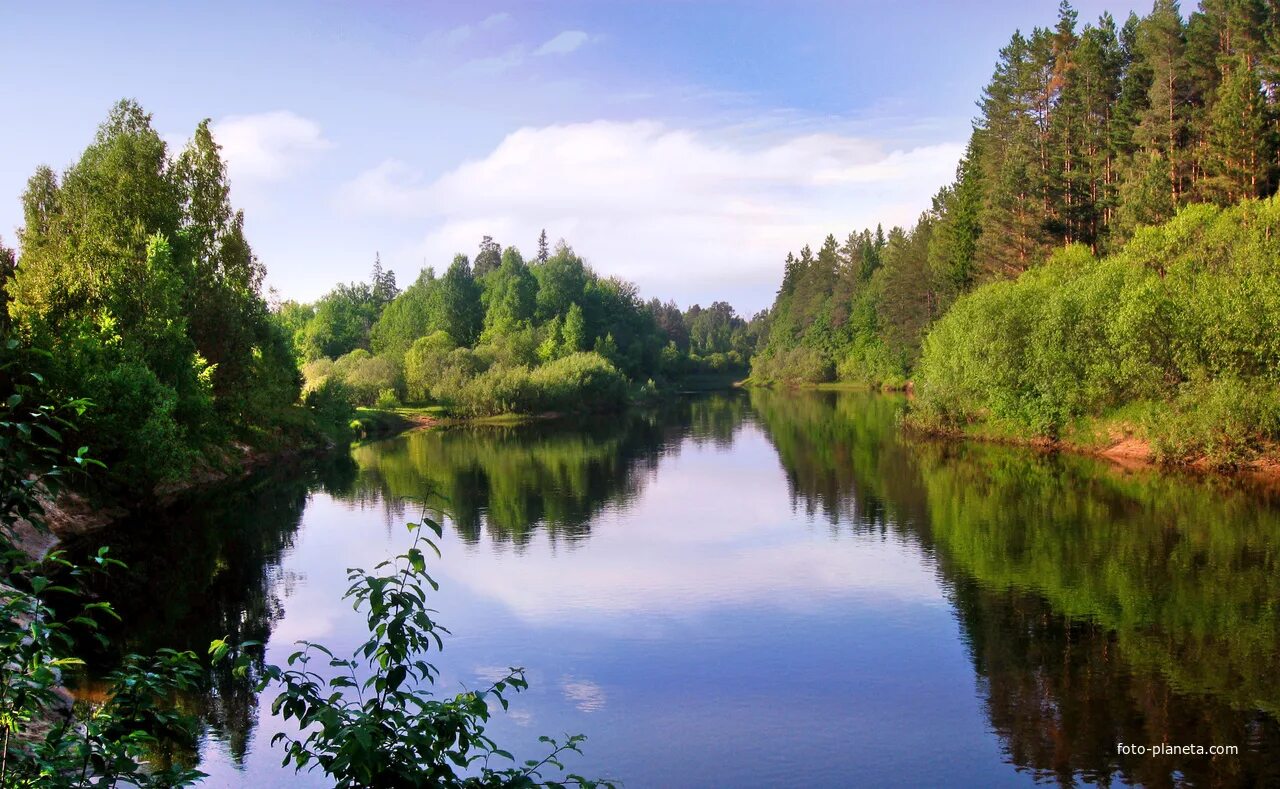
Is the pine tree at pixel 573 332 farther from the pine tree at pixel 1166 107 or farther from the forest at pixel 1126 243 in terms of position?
the pine tree at pixel 1166 107

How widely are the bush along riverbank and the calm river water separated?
3.08 meters

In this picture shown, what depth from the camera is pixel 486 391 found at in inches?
3054

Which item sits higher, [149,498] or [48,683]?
[48,683]

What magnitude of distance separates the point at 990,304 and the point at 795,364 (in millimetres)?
69808

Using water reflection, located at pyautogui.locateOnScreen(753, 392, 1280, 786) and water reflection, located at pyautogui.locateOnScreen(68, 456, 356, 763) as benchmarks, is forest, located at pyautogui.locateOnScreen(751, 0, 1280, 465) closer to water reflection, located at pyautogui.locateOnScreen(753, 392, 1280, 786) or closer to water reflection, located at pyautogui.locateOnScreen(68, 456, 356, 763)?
water reflection, located at pyautogui.locateOnScreen(753, 392, 1280, 786)

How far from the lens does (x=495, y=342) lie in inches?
3484

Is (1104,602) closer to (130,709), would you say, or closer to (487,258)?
(130,709)

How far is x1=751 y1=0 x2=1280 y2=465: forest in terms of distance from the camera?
35.8m

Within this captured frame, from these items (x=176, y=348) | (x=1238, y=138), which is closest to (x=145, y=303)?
(x=176, y=348)

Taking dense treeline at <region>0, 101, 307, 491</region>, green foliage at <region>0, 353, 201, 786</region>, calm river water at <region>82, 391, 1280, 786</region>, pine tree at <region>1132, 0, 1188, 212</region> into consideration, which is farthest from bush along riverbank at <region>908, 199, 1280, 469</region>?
green foliage at <region>0, 353, 201, 786</region>

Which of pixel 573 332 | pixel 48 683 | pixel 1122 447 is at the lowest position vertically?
pixel 1122 447

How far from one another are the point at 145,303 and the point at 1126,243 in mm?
42688

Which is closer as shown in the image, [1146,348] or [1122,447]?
[1146,348]

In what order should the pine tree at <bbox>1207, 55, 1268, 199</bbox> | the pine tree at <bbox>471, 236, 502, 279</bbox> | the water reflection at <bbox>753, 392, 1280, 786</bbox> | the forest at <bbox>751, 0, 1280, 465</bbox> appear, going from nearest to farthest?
the water reflection at <bbox>753, 392, 1280, 786</bbox>, the forest at <bbox>751, 0, 1280, 465</bbox>, the pine tree at <bbox>1207, 55, 1268, 199</bbox>, the pine tree at <bbox>471, 236, 502, 279</bbox>
